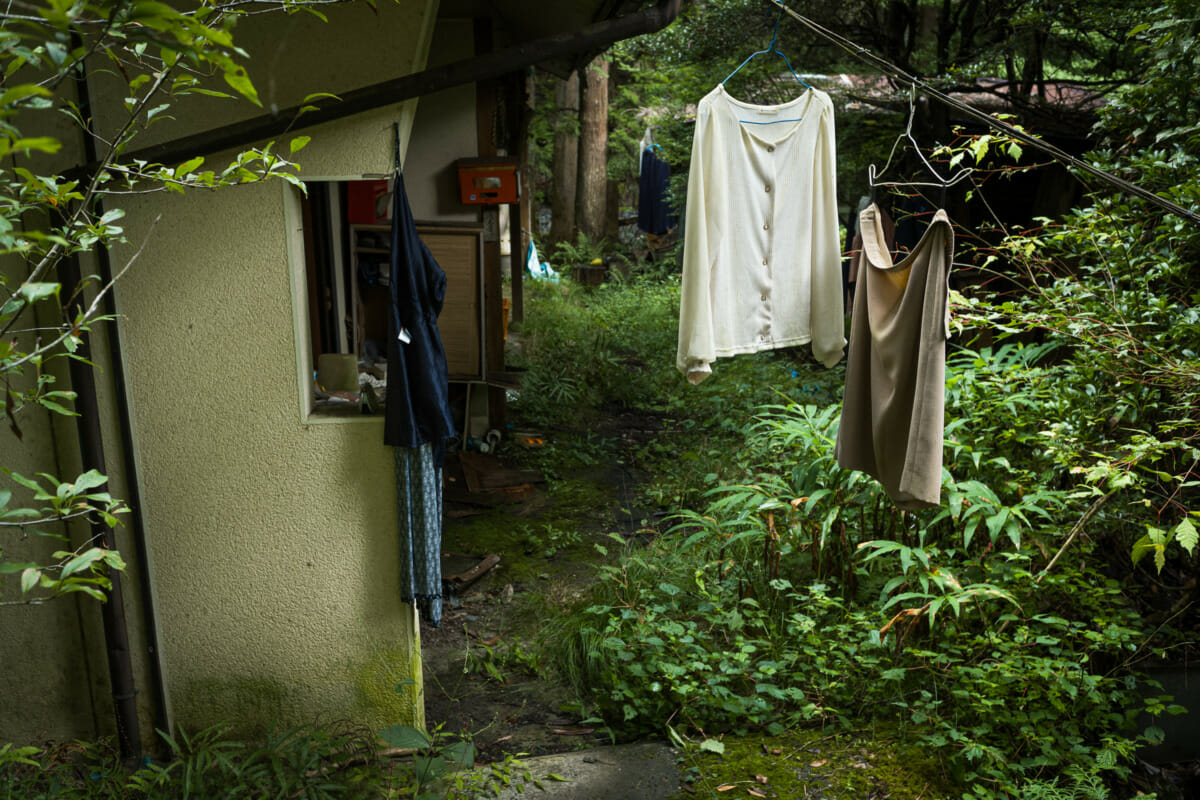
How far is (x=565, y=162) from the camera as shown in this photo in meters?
17.9

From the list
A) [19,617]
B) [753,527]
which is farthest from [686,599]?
[19,617]

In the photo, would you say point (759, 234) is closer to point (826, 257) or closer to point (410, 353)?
point (826, 257)

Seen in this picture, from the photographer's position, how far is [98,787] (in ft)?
12.2

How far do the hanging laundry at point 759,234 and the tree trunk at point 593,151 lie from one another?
1365 cm

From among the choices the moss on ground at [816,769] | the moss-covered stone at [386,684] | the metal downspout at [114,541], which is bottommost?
the moss on ground at [816,769]

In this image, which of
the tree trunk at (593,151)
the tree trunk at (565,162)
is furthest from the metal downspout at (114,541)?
the tree trunk at (565,162)

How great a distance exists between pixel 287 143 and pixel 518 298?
7471 millimetres

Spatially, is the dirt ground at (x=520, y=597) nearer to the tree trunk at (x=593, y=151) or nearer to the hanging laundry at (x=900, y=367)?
the hanging laundry at (x=900, y=367)

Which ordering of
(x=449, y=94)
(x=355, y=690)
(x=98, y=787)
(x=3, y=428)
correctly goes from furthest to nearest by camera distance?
(x=449, y=94), (x=355, y=690), (x=3, y=428), (x=98, y=787)

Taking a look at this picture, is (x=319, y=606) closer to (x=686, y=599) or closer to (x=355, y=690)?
(x=355, y=690)

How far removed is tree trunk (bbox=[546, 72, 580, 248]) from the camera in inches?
682

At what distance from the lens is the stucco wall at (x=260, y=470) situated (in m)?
3.86

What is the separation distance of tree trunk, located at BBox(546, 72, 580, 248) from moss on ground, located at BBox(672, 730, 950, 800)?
50.0ft

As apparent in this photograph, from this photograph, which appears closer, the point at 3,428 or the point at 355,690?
the point at 3,428
